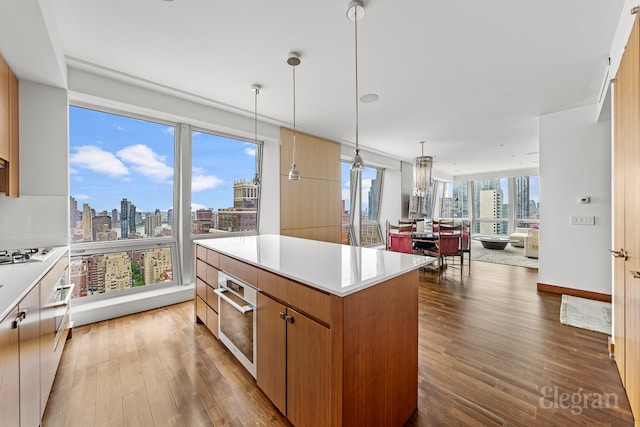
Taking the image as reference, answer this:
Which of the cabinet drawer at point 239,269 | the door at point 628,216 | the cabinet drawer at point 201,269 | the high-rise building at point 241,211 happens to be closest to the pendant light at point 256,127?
the high-rise building at point 241,211

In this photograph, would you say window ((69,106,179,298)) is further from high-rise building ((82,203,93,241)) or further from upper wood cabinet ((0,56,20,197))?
upper wood cabinet ((0,56,20,197))

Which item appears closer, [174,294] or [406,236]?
[174,294]

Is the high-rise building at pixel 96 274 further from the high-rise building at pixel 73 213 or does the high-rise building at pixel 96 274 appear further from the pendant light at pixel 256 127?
the pendant light at pixel 256 127

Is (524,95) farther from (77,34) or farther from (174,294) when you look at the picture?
(174,294)

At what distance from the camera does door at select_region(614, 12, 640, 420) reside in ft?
4.99

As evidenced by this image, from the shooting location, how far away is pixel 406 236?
5359mm

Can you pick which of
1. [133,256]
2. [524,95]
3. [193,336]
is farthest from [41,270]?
[524,95]

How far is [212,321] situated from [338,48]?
280 centimetres

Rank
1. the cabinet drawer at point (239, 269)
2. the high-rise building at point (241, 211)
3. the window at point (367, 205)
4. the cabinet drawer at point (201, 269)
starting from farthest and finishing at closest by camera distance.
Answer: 1. the window at point (367, 205)
2. the high-rise building at point (241, 211)
3. the cabinet drawer at point (201, 269)
4. the cabinet drawer at point (239, 269)

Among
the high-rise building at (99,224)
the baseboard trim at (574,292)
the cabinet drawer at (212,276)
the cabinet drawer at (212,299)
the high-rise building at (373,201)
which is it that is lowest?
the baseboard trim at (574,292)

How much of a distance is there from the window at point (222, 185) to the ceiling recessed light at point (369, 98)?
205cm

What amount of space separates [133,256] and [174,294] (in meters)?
0.71

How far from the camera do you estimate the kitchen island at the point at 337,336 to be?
1.22 meters

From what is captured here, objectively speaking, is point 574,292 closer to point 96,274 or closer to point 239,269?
point 239,269
